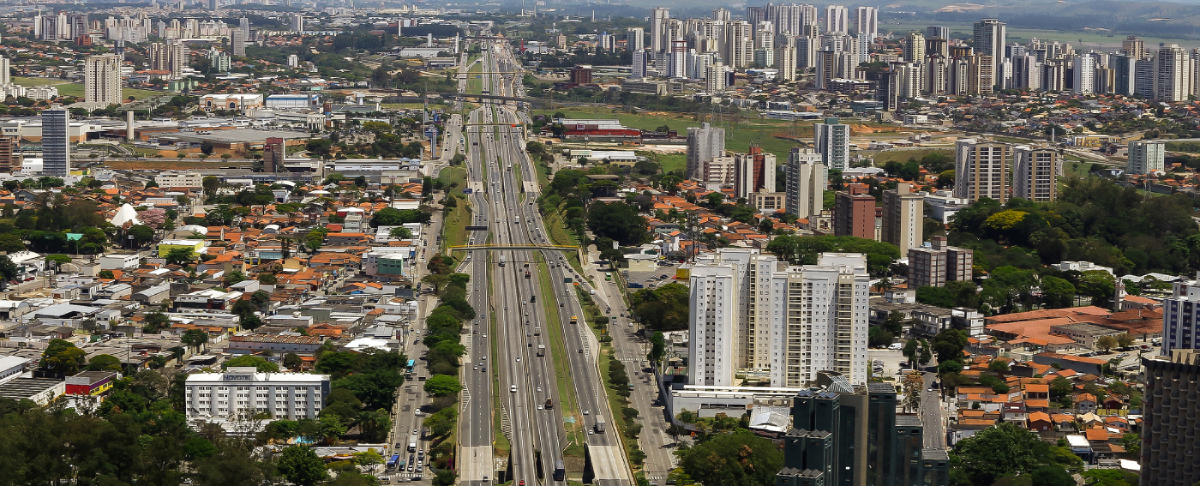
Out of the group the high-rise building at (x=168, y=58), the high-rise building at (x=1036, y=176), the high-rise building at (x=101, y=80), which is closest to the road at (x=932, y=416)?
the high-rise building at (x=1036, y=176)

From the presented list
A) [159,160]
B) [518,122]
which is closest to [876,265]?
[159,160]

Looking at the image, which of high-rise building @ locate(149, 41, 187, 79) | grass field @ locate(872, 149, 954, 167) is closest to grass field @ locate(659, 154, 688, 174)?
grass field @ locate(872, 149, 954, 167)

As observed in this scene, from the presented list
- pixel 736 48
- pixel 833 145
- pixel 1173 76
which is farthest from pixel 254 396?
pixel 736 48

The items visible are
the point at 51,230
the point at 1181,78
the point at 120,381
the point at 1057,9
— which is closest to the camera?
the point at 120,381

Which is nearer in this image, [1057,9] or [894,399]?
[894,399]

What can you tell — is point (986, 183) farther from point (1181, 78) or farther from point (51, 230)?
point (1181, 78)
